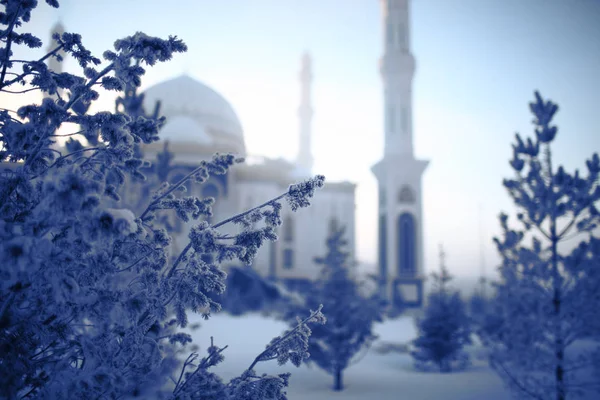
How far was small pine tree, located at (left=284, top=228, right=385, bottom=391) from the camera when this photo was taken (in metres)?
10.1

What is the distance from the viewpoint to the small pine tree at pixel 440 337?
12805mm

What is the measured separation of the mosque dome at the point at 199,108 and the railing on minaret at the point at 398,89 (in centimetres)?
1280

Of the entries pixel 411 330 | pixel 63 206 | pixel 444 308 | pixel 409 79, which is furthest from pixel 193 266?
pixel 409 79

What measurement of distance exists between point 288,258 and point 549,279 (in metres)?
27.8

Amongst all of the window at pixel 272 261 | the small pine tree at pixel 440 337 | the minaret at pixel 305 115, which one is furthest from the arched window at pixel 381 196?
the small pine tree at pixel 440 337

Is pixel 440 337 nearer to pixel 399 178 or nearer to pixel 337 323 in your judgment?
pixel 337 323

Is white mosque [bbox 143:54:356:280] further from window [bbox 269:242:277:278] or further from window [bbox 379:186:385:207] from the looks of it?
window [bbox 379:186:385:207]

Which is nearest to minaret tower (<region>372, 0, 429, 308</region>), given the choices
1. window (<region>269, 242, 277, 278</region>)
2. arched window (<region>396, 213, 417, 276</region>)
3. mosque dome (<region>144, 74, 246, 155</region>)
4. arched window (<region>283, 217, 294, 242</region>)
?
arched window (<region>396, 213, 417, 276</region>)

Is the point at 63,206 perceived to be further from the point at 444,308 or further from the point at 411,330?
the point at 411,330

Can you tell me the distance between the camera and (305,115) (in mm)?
45719

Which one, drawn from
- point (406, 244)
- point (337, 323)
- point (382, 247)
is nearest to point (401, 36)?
point (406, 244)

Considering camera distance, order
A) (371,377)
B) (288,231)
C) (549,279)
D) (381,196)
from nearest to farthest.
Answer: (549,279)
(371,377)
(381,196)
(288,231)

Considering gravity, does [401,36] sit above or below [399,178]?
above

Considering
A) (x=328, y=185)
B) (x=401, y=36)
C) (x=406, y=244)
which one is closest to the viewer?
(x=406, y=244)
